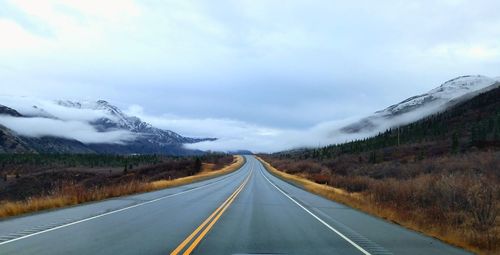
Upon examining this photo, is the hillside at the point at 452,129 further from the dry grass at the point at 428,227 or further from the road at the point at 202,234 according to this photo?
the road at the point at 202,234

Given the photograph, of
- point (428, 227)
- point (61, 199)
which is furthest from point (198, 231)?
point (61, 199)

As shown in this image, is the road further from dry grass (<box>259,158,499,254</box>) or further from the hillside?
the hillside

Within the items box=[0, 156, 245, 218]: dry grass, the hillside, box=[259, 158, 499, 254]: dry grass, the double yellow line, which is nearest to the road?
the double yellow line

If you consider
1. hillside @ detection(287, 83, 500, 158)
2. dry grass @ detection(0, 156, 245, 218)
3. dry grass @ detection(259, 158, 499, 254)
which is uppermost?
hillside @ detection(287, 83, 500, 158)

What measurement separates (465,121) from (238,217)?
120837 millimetres

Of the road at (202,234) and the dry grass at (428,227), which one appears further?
the dry grass at (428,227)

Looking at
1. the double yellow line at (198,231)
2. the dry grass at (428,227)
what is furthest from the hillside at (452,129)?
the double yellow line at (198,231)

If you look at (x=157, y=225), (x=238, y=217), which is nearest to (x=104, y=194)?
(x=238, y=217)

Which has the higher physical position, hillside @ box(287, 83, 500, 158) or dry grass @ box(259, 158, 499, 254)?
hillside @ box(287, 83, 500, 158)

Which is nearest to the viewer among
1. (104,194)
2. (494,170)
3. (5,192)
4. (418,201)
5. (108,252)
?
(108,252)

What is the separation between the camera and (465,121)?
125875mm

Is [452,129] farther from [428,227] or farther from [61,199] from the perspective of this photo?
[61,199]

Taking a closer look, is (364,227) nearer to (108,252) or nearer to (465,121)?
(108,252)

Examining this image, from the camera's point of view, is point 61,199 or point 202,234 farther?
point 61,199
